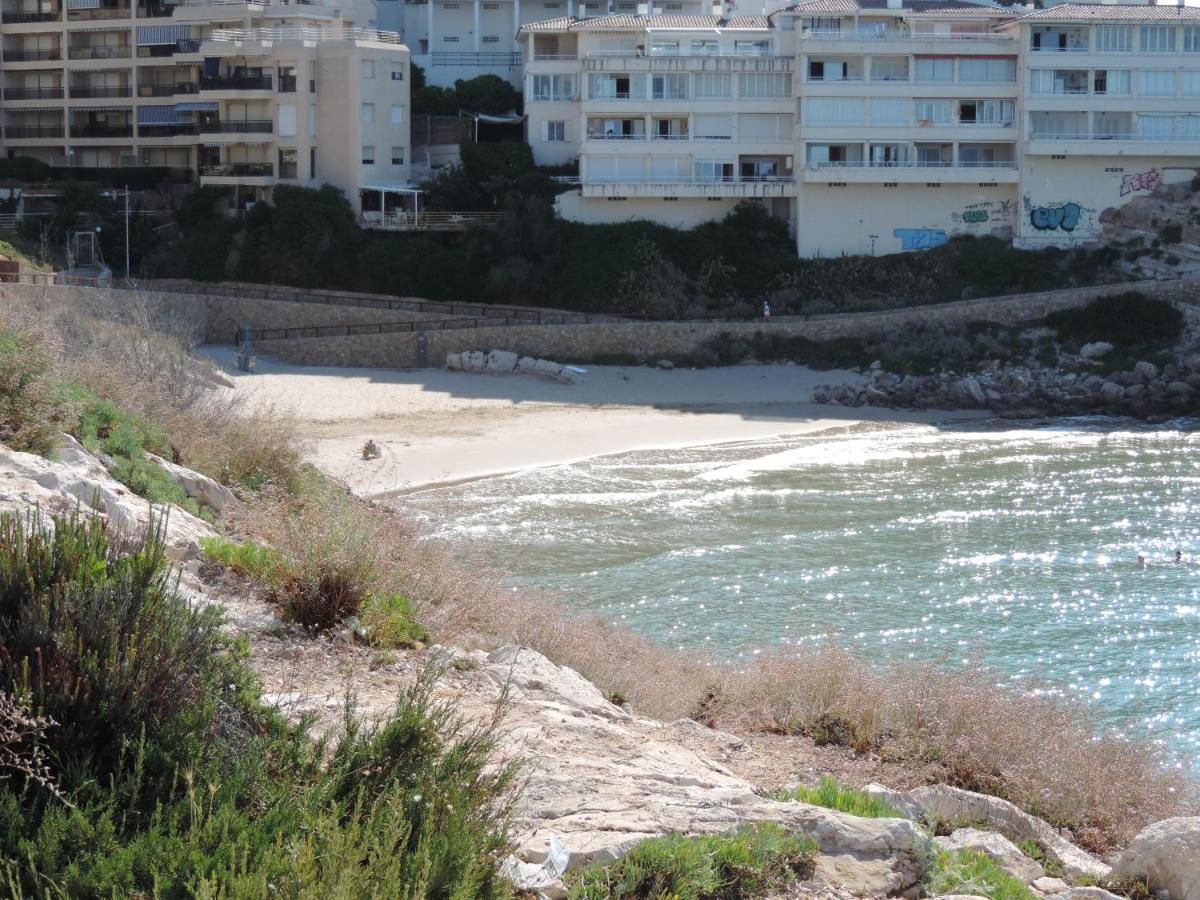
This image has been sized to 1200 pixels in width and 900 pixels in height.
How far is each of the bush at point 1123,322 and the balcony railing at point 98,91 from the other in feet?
122

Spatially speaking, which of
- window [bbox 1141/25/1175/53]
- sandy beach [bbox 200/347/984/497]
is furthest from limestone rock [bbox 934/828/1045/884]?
window [bbox 1141/25/1175/53]

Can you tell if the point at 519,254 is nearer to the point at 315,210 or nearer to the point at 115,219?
the point at 315,210

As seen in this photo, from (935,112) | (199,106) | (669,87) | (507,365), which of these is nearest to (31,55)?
(199,106)

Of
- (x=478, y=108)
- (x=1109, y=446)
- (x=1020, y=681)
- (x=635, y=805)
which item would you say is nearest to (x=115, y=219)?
(x=478, y=108)

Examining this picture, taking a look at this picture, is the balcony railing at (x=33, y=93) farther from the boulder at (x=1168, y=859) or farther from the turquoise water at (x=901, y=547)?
the boulder at (x=1168, y=859)

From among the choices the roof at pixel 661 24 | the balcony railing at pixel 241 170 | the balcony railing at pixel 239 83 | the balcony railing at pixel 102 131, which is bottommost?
the balcony railing at pixel 241 170

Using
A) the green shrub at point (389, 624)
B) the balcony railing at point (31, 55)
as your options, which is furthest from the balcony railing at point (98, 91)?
the green shrub at point (389, 624)

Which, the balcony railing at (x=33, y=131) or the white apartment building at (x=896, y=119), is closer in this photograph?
the white apartment building at (x=896, y=119)

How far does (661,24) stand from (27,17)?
27179mm

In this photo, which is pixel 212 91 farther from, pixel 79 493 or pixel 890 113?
pixel 79 493

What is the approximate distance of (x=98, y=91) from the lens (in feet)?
188

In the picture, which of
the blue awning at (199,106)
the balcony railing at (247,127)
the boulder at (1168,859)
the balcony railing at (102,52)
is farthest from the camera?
the balcony railing at (102,52)

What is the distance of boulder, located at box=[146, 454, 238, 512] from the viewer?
15805 mm

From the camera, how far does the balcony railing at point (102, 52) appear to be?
5684 cm
